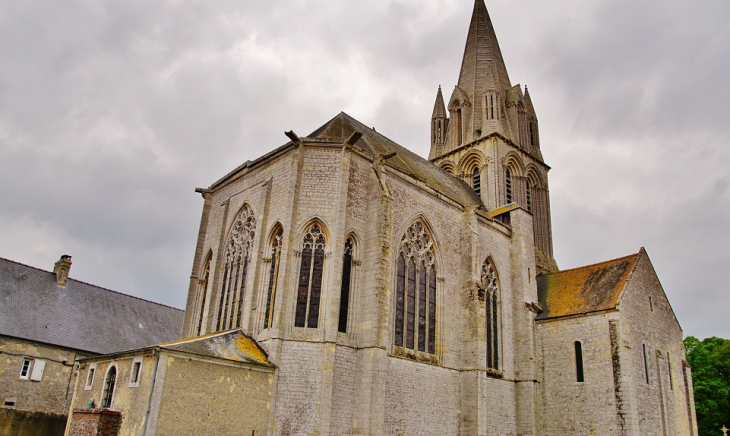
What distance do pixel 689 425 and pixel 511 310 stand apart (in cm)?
846

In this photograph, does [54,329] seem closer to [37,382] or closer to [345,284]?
[37,382]

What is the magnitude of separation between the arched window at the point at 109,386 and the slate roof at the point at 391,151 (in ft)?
28.9

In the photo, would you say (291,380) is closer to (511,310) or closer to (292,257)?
(292,257)

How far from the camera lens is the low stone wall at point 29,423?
54.2 feet

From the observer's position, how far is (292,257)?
15.1m

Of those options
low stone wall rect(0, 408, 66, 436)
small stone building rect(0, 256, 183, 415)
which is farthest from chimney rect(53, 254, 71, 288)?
low stone wall rect(0, 408, 66, 436)

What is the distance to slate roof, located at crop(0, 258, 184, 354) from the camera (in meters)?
22.3

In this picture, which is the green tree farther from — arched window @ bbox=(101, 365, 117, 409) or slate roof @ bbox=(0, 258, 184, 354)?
arched window @ bbox=(101, 365, 117, 409)

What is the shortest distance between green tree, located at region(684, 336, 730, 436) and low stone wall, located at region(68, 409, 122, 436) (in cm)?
3126

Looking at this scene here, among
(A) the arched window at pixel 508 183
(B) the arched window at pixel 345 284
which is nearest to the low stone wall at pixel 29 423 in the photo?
(B) the arched window at pixel 345 284

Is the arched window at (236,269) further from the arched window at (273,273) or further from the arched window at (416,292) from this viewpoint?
the arched window at (416,292)

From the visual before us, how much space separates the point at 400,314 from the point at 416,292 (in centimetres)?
105

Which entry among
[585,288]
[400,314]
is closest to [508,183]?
[585,288]

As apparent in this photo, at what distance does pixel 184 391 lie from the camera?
12359 millimetres
